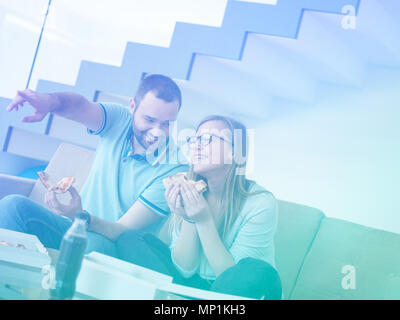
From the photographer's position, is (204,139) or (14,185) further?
(14,185)

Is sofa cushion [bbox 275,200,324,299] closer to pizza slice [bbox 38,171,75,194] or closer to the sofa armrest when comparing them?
pizza slice [bbox 38,171,75,194]

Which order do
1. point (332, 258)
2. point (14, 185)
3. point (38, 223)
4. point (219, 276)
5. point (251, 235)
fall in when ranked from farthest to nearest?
1. point (14, 185)
2. point (332, 258)
3. point (38, 223)
4. point (251, 235)
5. point (219, 276)

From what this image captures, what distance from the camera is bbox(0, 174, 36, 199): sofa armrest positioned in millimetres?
1813

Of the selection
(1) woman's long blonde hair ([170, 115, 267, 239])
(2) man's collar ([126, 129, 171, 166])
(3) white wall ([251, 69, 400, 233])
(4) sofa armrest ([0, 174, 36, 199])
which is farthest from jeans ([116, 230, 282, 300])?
(4) sofa armrest ([0, 174, 36, 199])

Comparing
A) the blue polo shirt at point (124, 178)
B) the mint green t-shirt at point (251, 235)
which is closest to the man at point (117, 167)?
the blue polo shirt at point (124, 178)

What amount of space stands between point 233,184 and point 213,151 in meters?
0.13

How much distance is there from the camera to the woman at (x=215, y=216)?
144 centimetres

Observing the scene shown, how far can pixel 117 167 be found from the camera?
5.51 ft

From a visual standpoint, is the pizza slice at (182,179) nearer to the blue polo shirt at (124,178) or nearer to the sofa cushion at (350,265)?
the blue polo shirt at (124,178)

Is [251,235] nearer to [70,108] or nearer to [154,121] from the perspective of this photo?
[154,121]

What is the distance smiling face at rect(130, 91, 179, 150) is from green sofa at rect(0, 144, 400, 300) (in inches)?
11.1

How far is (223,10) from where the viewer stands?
1.90 meters

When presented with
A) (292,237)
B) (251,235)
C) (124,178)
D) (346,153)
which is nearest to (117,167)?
(124,178)
